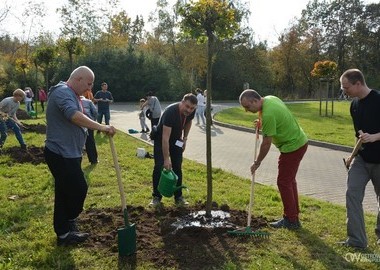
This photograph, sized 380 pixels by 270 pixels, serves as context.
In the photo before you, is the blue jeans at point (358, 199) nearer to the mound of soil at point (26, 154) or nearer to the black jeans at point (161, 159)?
the black jeans at point (161, 159)

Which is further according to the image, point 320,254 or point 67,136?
point 320,254

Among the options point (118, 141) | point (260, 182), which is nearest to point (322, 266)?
point (260, 182)

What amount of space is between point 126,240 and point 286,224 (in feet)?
7.08

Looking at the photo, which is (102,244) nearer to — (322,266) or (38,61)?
(322,266)

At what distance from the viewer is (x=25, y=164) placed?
30.4 feet

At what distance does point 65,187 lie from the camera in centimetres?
436

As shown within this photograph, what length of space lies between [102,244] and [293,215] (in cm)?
240

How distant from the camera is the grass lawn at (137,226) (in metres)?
4.13

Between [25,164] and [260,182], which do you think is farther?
[25,164]

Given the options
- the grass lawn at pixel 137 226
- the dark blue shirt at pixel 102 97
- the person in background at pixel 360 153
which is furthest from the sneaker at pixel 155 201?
the dark blue shirt at pixel 102 97

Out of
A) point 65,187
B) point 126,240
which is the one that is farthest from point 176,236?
point 65,187

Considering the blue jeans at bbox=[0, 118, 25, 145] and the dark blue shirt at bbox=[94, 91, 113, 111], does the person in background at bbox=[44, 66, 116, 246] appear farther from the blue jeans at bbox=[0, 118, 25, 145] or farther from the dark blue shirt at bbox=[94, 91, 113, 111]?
the dark blue shirt at bbox=[94, 91, 113, 111]

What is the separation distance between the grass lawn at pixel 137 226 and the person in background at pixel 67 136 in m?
0.55

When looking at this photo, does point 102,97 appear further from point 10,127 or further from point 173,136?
point 173,136
